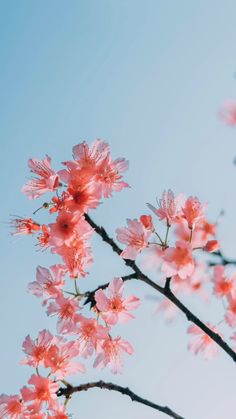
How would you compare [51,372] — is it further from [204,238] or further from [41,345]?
[204,238]

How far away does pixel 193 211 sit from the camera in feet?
9.37

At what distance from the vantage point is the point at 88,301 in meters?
2.88

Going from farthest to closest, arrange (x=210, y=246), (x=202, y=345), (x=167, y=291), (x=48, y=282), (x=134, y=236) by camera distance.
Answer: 1. (x=202, y=345)
2. (x=48, y=282)
3. (x=134, y=236)
4. (x=210, y=246)
5. (x=167, y=291)

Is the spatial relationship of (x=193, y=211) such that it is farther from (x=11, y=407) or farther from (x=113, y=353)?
(x=11, y=407)

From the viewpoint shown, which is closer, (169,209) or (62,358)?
(169,209)

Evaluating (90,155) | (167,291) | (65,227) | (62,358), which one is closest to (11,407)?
(62,358)

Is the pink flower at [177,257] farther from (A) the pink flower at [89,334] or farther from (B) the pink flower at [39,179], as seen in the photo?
(B) the pink flower at [39,179]

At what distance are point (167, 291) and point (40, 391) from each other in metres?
1.17

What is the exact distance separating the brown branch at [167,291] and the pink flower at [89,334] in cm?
32

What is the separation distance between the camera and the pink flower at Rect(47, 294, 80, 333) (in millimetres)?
3042

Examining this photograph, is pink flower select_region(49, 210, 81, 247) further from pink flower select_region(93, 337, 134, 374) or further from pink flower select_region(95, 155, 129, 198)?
pink flower select_region(93, 337, 134, 374)

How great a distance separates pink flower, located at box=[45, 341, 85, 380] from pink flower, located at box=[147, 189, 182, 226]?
1067 millimetres

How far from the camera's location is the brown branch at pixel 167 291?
236cm

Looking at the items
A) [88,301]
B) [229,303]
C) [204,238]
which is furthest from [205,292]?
[88,301]
